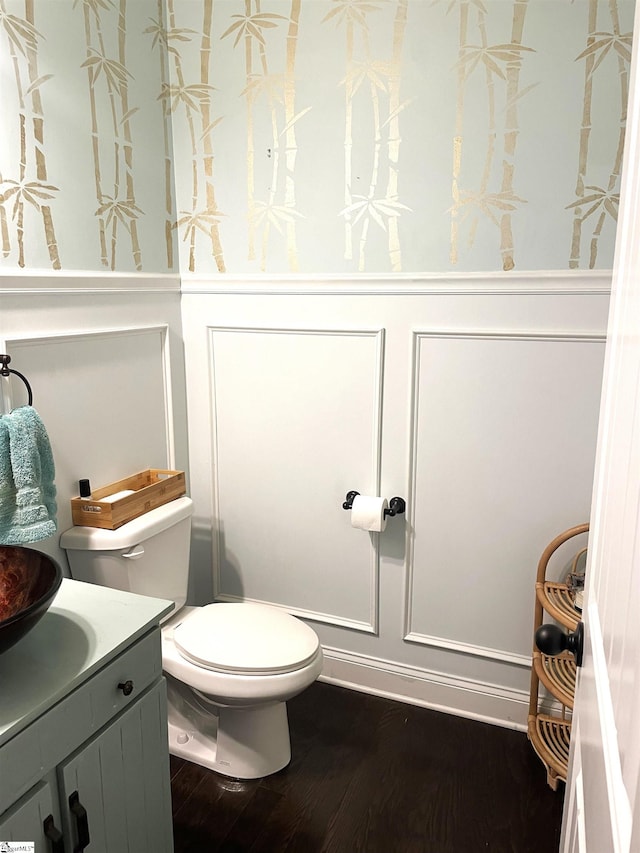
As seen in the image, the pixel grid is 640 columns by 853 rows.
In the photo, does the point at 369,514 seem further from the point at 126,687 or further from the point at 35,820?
the point at 35,820

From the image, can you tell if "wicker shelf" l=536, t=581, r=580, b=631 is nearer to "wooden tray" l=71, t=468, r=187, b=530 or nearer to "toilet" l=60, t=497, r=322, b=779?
"toilet" l=60, t=497, r=322, b=779

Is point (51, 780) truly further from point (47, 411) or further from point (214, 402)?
point (214, 402)

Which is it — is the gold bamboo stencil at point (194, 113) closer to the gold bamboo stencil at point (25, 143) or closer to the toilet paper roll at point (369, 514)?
the gold bamboo stencil at point (25, 143)

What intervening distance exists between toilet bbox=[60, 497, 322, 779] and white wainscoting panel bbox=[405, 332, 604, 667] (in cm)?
53

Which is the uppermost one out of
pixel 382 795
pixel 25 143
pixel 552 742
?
pixel 25 143

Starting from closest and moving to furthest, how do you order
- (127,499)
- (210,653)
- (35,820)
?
(35,820) → (210,653) → (127,499)

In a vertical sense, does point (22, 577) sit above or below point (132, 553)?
above

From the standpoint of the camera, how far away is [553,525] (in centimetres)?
204

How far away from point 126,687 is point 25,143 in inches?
53.7

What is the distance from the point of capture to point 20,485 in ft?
5.20

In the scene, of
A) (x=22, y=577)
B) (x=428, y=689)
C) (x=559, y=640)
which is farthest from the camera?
(x=428, y=689)

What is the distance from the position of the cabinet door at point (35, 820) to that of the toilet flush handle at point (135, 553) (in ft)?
2.68

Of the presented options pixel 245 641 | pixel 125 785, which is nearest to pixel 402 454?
pixel 245 641

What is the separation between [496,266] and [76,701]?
5.12 feet
